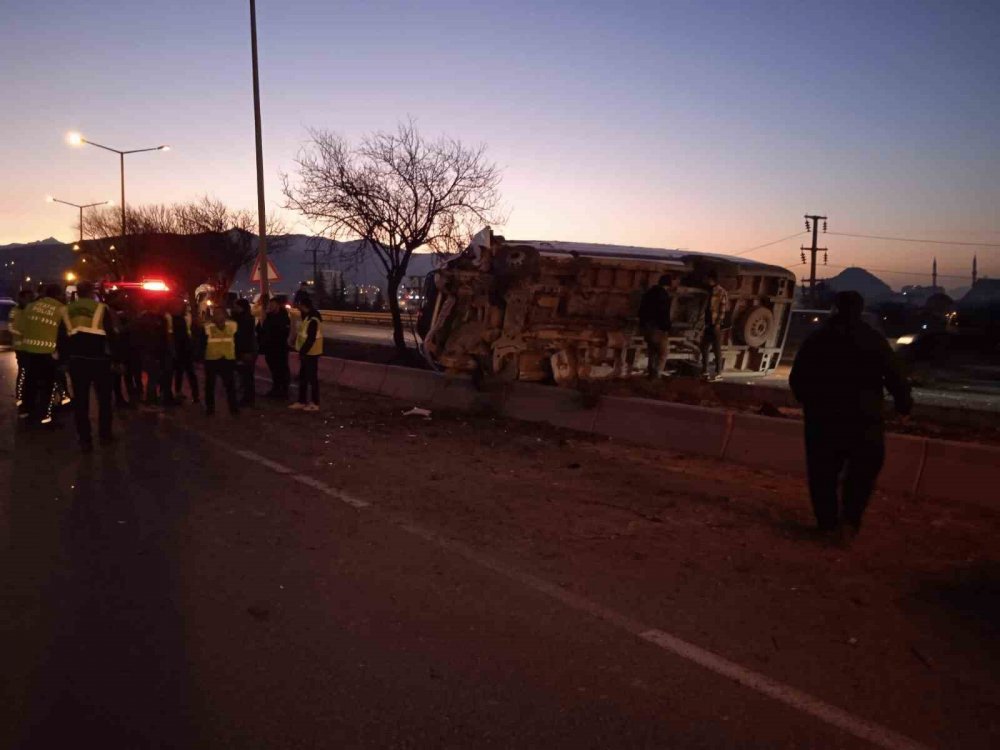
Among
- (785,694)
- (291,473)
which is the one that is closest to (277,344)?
(291,473)

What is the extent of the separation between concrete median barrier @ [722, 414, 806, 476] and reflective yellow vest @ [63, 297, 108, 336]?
684 centimetres

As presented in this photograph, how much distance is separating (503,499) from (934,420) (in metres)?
6.33

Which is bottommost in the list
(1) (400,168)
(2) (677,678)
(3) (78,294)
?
(2) (677,678)

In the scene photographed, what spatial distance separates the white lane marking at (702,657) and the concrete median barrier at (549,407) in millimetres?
4746

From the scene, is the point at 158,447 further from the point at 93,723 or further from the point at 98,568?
the point at 93,723

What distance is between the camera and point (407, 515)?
6.88 meters

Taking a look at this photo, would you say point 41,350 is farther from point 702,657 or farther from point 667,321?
point 702,657

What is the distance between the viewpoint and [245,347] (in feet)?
42.1

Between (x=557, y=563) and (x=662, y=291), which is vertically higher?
(x=662, y=291)

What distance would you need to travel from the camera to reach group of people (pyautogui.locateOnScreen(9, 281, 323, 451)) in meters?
9.28

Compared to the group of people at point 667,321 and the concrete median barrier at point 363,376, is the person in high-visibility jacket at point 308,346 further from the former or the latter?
the group of people at point 667,321

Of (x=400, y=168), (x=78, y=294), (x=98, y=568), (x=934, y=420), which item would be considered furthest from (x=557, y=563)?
(x=400, y=168)

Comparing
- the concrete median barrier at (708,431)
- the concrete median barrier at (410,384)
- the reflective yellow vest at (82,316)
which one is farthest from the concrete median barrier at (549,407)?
the reflective yellow vest at (82,316)

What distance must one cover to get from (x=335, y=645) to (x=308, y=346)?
334 inches
